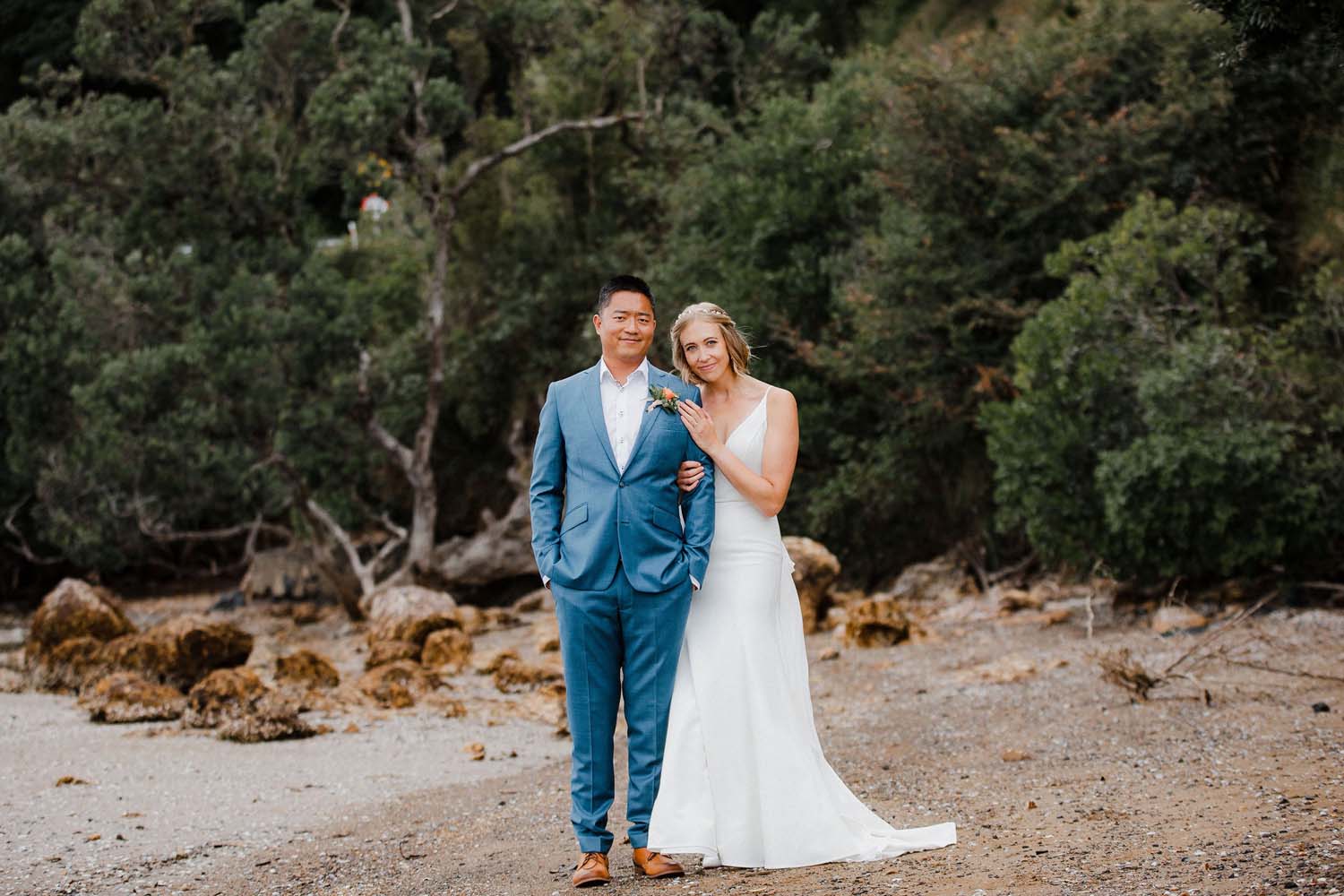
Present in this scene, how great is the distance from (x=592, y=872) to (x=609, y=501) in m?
1.45

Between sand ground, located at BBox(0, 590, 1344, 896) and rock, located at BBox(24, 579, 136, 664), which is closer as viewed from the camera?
sand ground, located at BBox(0, 590, 1344, 896)

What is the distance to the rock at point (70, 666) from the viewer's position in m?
12.7

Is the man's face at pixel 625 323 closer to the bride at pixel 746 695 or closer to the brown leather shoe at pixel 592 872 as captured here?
the bride at pixel 746 695

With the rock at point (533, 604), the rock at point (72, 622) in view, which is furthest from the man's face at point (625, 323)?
the rock at point (533, 604)

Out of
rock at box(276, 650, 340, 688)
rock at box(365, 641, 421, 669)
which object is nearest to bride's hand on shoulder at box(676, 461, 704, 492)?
rock at box(276, 650, 340, 688)

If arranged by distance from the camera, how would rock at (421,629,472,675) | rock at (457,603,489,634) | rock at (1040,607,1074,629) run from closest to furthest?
rock at (1040,607,1074,629) < rock at (421,629,472,675) < rock at (457,603,489,634)

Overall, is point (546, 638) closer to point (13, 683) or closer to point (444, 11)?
point (13, 683)

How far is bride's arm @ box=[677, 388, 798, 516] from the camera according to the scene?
16.4 ft

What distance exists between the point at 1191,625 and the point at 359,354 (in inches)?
576

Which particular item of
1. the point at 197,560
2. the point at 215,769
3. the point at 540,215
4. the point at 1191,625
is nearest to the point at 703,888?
→ the point at 215,769

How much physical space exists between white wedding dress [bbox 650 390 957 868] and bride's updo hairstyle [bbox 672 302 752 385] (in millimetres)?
504

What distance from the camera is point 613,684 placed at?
193 inches

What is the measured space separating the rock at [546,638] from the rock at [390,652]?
5.25 ft

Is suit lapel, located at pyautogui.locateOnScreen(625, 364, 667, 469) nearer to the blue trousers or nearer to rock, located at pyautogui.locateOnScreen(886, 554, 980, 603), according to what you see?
the blue trousers
